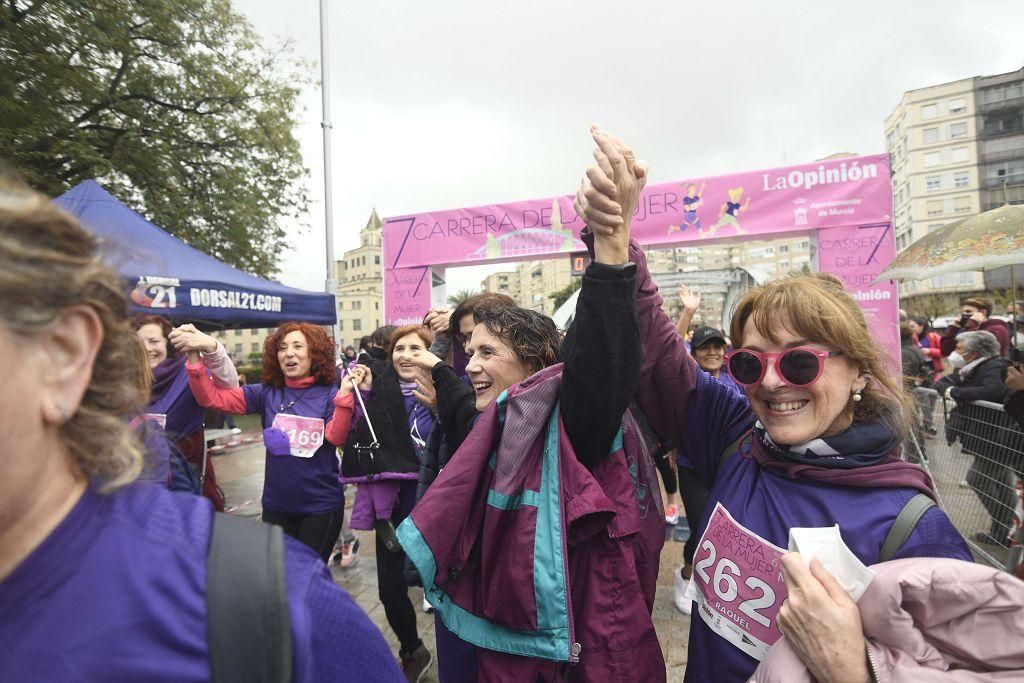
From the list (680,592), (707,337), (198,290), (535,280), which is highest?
(535,280)

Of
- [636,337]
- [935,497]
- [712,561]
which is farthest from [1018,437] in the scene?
[636,337]

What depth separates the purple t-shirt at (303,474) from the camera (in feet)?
9.64

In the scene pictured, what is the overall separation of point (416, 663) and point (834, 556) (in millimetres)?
2522

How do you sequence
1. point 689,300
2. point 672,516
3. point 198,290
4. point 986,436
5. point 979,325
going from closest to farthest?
point 689,300
point 986,436
point 672,516
point 198,290
point 979,325

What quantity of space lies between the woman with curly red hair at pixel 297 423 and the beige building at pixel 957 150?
198 ft

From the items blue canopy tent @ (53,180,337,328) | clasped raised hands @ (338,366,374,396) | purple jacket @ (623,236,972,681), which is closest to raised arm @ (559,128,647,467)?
purple jacket @ (623,236,972,681)

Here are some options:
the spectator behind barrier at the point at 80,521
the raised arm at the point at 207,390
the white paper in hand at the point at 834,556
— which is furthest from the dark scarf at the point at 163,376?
the white paper in hand at the point at 834,556

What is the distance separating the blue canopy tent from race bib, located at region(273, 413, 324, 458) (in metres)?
2.00

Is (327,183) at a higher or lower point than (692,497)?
higher

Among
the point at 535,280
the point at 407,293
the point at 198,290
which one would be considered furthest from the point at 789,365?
the point at 535,280

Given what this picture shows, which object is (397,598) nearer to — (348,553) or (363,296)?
(348,553)

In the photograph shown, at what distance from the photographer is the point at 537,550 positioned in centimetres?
134

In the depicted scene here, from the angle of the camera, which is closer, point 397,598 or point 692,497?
point 397,598

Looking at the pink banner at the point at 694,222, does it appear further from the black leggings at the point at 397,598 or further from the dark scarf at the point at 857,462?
the black leggings at the point at 397,598
